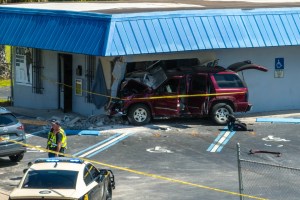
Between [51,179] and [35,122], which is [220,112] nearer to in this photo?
[35,122]

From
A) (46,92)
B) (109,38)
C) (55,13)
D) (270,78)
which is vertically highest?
(55,13)

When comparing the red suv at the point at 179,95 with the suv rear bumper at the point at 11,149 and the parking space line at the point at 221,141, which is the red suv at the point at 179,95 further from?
the suv rear bumper at the point at 11,149

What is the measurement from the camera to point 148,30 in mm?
26500

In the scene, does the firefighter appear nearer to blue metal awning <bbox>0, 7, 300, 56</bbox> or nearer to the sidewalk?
the sidewalk

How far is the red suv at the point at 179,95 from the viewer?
88.8 ft

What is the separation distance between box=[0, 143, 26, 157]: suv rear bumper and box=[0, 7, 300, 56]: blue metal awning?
5125mm

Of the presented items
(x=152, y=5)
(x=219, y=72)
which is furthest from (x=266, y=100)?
(x=152, y=5)

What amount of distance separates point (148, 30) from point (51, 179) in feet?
38.3

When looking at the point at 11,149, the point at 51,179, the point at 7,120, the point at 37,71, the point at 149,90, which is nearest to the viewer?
the point at 51,179

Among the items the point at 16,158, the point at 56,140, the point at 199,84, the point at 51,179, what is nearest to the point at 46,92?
the point at 199,84

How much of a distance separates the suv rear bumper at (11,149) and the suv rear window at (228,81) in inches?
334

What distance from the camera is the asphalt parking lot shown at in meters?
19.2

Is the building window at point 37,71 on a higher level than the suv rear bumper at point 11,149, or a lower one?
higher

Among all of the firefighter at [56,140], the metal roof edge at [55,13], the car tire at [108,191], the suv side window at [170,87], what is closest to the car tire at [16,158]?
the firefighter at [56,140]
